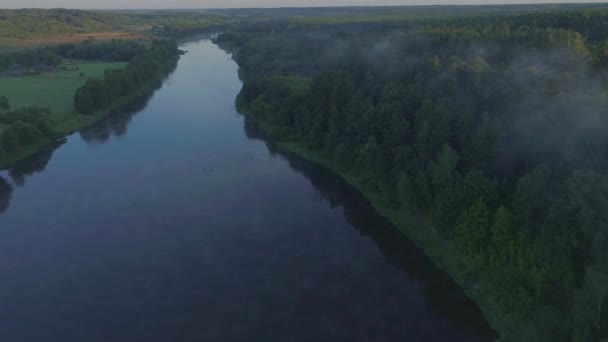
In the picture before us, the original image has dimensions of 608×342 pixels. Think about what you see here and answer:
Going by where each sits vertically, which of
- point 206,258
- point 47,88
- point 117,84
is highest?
point 117,84

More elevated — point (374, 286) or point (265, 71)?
point (265, 71)

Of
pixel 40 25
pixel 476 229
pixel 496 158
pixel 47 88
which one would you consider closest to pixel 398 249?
pixel 476 229

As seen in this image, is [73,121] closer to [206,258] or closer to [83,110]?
[83,110]

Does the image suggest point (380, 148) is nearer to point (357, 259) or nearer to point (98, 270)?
point (357, 259)

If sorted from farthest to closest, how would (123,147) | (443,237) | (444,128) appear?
(123,147)
(444,128)
(443,237)

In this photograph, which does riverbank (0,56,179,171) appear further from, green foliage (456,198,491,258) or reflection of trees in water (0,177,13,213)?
green foliage (456,198,491,258)

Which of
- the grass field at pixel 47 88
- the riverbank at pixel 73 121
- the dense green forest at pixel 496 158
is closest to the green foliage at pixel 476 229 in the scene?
the dense green forest at pixel 496 158

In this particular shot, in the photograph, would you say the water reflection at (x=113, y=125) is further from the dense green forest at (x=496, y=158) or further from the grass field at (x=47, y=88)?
the dense green forest at (x=496, y=158)

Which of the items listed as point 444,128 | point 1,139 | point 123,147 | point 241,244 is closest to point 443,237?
point 444,128
